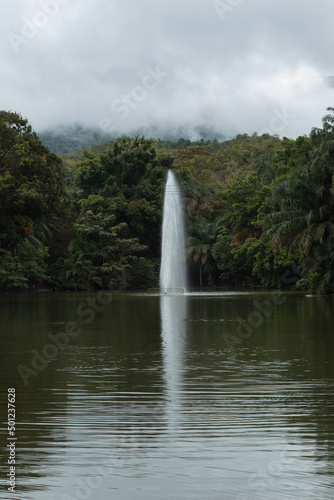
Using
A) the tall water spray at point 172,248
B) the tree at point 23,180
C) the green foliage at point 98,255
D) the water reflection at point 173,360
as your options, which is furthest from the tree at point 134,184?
the water reflection at point 173,360

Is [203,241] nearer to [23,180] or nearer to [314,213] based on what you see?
[314,213]

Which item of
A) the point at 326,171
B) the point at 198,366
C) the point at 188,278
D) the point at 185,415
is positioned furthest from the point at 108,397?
the point at 188,278

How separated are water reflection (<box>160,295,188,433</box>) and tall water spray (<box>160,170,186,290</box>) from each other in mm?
26637

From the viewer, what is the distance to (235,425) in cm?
641

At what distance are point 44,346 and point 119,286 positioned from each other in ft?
123

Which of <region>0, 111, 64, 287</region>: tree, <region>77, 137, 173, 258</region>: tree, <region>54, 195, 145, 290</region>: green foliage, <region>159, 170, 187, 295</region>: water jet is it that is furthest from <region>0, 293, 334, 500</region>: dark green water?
<region>77, 137, 173, 258</region>: tree

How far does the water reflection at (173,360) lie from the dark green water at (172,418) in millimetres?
24

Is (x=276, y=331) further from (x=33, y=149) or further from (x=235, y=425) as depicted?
(x=33, y=149)

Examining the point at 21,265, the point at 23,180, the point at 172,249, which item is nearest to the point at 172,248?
the point at 172,249

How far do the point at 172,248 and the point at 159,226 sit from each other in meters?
5.77

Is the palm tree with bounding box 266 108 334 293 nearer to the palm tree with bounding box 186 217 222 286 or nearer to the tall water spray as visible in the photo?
the tall water spray

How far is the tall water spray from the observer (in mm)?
48225

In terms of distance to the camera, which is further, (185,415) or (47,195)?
(47,195)

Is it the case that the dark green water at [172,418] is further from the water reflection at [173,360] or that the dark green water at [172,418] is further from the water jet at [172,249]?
the water jet at [172,249]
